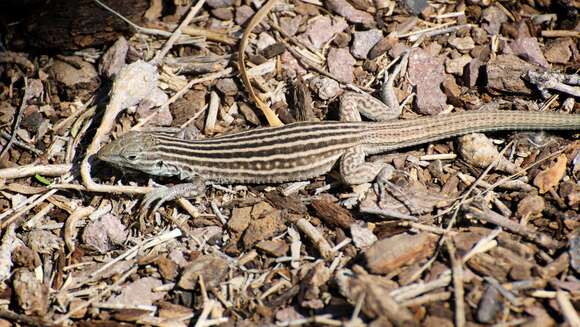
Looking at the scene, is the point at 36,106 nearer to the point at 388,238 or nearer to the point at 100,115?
the point at 100,115

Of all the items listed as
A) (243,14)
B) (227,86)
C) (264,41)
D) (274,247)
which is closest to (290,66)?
(264,41)

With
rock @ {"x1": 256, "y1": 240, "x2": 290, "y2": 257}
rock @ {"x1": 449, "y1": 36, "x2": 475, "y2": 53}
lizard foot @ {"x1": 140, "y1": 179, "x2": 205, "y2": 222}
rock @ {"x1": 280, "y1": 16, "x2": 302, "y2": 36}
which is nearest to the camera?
rock @ {"x1": 256, "y1": 240, "x2": 290, "y2": 257}

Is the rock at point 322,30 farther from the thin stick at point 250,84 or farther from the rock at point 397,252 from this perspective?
the rock at point 397,252

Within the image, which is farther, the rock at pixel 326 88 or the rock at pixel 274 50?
the rock at pixel 274 50

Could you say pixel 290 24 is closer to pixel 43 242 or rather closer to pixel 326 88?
pixel 326 88

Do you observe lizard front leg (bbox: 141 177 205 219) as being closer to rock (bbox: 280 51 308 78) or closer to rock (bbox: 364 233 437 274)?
rock (bbox: 280 51 308 78)

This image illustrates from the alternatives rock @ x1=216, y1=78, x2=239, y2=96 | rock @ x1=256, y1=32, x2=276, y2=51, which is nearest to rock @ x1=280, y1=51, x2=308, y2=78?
rock @ x1=256, y1=32, x2=276, y2=51

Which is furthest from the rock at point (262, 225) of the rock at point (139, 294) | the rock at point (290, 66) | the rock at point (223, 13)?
the rock at point (223, 13)

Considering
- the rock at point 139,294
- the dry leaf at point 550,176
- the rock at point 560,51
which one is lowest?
the rock at point 139,294
